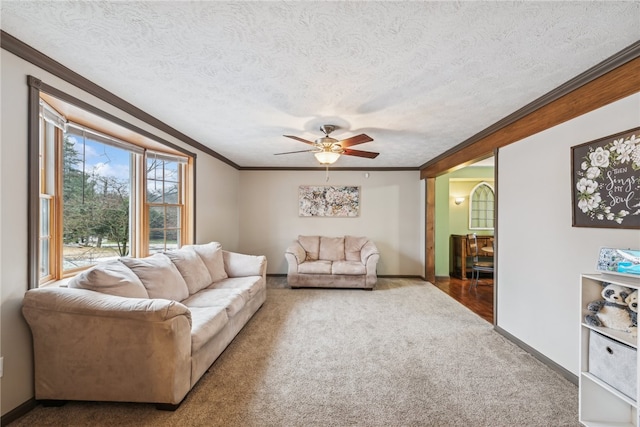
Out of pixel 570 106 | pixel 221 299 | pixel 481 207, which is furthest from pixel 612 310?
pixel 481 207

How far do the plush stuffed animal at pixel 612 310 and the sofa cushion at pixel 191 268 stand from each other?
342cm

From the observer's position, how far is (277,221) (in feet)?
19.1

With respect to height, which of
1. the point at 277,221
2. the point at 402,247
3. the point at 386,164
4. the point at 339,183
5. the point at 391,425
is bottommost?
the point at 391,425

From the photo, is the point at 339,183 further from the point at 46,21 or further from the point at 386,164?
the point at 46,21

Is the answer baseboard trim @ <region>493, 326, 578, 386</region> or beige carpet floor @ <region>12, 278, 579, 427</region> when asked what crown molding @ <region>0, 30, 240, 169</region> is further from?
baseboard trim @ <region>493, 326, 578, 386</region>

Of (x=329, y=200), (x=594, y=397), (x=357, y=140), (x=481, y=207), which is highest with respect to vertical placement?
(x=357, y=140)

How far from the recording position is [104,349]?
5.76 feet

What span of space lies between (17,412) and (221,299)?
144 cm

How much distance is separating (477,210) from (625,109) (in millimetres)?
4560

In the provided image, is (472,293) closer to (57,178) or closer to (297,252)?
(297,252)

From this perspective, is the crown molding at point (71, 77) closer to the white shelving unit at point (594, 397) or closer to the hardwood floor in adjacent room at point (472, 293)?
the white shelving unit at point (594, 397)

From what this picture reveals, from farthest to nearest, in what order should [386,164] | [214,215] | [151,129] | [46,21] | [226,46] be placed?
[386,164] → [214,215] → [151,129] → [226,46] → [46,21]

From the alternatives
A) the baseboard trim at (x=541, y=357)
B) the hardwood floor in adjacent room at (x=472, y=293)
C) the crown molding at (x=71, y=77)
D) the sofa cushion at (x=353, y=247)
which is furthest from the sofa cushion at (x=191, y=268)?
the hardwood floor in adjacent room at (x=472, y=293)

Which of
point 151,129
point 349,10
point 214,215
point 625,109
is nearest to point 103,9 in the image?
point 349,10
